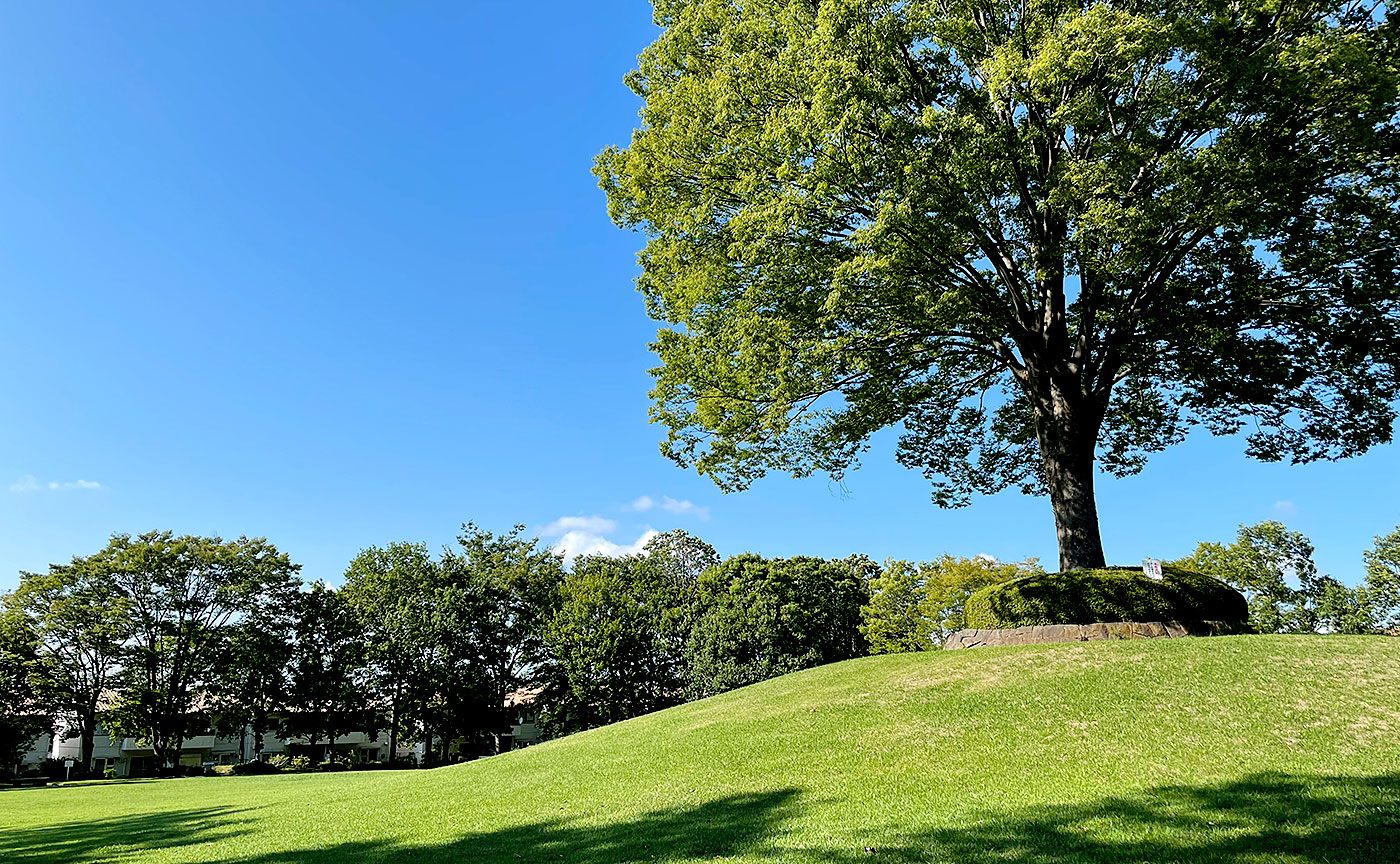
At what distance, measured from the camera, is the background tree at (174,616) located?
3919cm

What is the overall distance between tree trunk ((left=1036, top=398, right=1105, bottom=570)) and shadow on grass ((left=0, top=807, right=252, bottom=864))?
53.1 feet

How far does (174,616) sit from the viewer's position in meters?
41.1

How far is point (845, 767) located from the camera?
31.8ft

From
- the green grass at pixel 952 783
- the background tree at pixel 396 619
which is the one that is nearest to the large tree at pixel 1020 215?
the green grass at pixel 952 783

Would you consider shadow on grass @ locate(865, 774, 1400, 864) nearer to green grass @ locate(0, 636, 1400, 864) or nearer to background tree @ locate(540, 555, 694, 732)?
green grass @ locate(0, 636, 1400, 864)

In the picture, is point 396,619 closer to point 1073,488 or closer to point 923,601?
point 923,601

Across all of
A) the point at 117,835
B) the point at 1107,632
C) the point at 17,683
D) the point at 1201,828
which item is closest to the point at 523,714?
the point at 17,683

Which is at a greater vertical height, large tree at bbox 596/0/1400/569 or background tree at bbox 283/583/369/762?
large tree at bbox 596/0/1400/569

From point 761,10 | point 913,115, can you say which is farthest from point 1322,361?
point 761,10

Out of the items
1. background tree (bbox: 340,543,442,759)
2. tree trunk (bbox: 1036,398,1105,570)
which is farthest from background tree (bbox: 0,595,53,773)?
tree trunk (bbox: 1036,398,1105,570)

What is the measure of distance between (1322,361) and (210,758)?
82079 millimetres

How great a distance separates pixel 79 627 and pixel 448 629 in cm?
1914

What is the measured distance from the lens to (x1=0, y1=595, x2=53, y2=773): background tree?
38.5 meters

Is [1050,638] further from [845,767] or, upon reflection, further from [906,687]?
[845,767]
